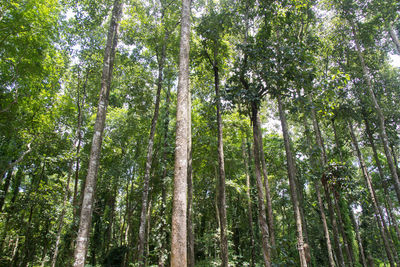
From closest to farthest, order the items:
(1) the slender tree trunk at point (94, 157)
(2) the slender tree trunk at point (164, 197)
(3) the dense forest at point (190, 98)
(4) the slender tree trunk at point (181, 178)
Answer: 1. (4) the slender tree trunk at point (181, 178)
2. (1) the slender tree trunk at point (94, 157)
3. (3) the dense forest at point (190, 98)
4. (2) the slender tree trunk at point (164, 197)

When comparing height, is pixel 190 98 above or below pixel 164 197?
above

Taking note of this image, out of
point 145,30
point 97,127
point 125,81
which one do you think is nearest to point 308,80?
point 97,127

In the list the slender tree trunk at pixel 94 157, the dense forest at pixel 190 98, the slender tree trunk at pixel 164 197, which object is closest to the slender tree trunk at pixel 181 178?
the dense forest at pixel 190 98

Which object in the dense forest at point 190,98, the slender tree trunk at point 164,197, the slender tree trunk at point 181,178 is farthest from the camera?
the slender tree trunk at point 164,197

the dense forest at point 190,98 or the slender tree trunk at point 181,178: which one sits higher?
the dense forest at point 190,98

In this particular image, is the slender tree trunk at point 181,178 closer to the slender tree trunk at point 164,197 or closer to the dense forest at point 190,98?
the dense forest at point 190,98

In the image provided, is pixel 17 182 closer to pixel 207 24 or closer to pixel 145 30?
pixel 145 30

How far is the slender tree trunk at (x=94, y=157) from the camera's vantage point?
5.76 metres

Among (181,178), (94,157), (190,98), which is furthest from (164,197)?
(181,178)

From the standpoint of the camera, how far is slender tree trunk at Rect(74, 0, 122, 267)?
5.76 meters

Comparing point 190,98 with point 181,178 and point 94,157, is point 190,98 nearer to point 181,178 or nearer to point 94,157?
point 94,157

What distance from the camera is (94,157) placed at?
22.1 feet

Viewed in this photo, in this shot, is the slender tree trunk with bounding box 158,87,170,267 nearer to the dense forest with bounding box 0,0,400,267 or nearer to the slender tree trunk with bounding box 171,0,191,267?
the dense forest with bounding box 0,0,400,267

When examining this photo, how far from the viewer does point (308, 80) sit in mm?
7867
